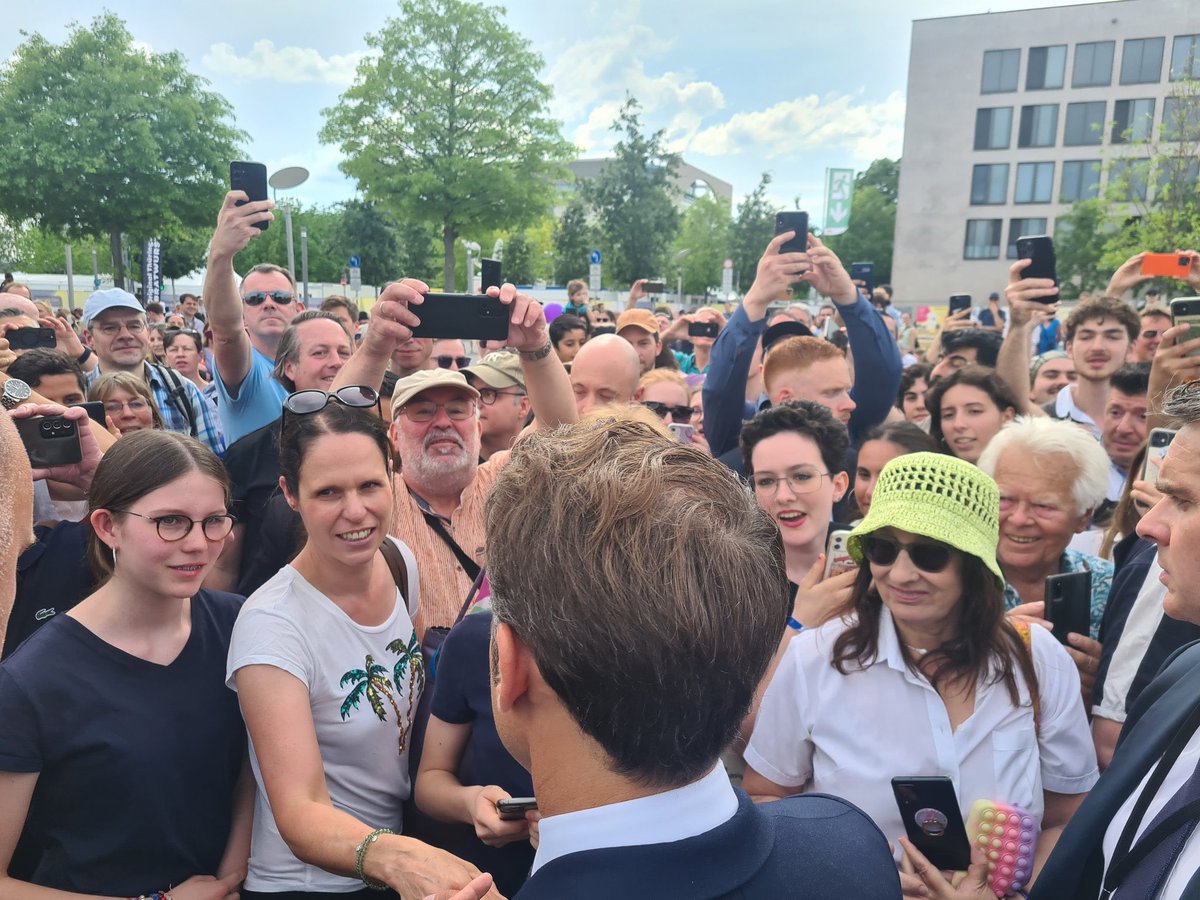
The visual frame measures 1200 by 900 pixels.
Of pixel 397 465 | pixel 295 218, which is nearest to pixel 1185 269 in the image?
pixel 397 465

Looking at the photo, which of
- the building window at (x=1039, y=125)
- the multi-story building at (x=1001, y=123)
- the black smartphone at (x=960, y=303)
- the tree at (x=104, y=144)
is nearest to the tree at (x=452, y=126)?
the tree at (x=104, y=144)

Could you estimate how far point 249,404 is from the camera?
14.0ft

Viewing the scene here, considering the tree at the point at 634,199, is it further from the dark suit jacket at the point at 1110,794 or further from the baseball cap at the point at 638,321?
the dark suit jacket at the point at 1110,794

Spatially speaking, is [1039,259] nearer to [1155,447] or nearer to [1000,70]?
[1155,447]

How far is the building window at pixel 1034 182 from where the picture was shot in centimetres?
4969

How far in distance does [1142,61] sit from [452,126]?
4202 cm

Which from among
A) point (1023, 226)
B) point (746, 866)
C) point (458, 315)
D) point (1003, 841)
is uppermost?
point (1023, 226)

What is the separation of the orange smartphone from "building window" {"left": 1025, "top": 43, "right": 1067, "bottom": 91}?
5444 cm

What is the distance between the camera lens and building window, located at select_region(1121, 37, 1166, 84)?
46.2 metres

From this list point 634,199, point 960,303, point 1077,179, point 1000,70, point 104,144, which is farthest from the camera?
point 1000,70

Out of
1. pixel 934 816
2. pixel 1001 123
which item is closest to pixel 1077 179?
pixel 1001 123

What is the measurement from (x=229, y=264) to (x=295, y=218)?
216ft

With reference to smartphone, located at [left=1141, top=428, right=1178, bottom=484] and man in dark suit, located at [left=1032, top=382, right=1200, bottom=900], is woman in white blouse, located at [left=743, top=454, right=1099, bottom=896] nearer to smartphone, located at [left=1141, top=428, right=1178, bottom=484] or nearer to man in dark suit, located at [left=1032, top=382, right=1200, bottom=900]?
man in dark suit, located at [left=1032, top=382, right=1200, bottom=900]

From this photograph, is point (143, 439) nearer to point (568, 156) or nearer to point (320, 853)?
point (320, 853)
